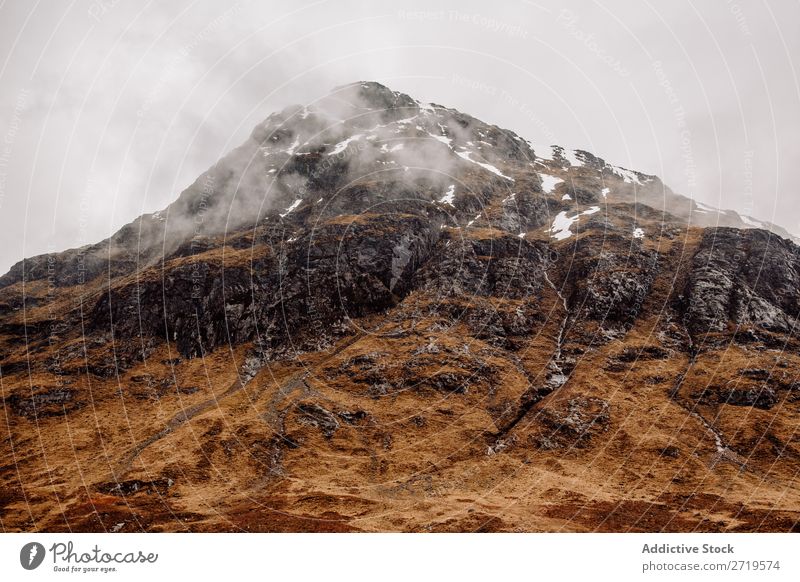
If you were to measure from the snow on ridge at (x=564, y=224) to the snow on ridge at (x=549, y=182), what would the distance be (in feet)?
61.0

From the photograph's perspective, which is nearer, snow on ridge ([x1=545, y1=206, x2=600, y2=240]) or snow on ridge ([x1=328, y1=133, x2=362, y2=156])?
snow on ridge ([x1=545, y1=206, x2=600, y2=240])

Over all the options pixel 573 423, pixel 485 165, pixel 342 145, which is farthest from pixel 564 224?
pixel 573 423

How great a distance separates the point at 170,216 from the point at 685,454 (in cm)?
18070

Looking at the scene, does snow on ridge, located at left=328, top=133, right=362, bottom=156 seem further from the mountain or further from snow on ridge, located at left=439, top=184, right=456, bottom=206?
snow on ridge, located at left=439, top=184, right=456, bottom=206

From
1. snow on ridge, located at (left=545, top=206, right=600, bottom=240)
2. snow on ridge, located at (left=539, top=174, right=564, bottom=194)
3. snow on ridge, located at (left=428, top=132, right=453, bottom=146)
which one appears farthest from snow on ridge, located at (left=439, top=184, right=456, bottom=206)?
snow on ridge, located at (left=428, top=132, right=453, bottom=146)

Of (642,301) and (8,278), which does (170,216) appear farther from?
(642,301)

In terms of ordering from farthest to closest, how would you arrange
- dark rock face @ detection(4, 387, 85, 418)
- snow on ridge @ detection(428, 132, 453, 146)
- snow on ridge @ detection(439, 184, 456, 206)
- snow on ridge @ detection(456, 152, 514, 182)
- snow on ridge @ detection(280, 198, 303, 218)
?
1. snow on ridge @ detection(428, 132, 453, 146)
2. snow on ridge @ detection(456, 152, 514, 182)
3. snow on ridge @ detection(280, 198, 303, 218)
4. snow on ridge @ detection(439, 184, 456, 206)
5. dark rock face @ detection(4, 387, 85, 418)

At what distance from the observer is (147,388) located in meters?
90.8

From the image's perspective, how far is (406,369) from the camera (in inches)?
3371

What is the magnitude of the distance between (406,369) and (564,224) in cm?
8464

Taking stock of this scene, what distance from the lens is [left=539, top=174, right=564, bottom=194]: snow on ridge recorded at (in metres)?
170
